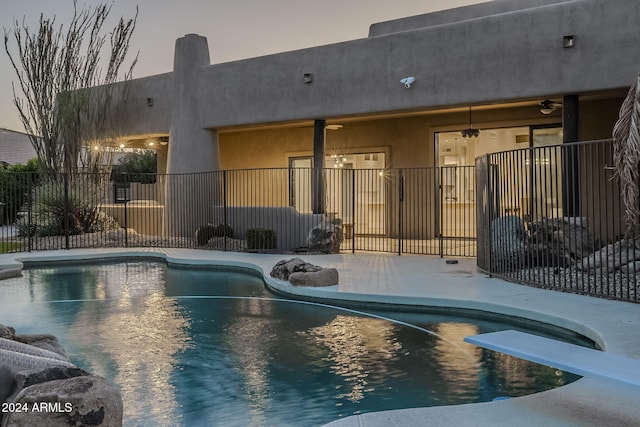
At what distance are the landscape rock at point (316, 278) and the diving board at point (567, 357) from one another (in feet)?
15.6

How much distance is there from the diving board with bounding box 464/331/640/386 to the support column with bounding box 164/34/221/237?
1363 cm

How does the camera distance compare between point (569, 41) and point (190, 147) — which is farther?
point (190, 147)

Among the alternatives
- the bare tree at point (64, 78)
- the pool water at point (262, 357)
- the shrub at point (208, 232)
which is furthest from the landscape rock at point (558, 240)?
the bare tree at point (64, 78)

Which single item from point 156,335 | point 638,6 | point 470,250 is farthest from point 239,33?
point 156,335

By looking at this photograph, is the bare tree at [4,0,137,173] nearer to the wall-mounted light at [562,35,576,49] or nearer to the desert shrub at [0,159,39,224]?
the desert shrub at [0,159,39,224]

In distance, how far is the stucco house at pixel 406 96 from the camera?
37.8 ft

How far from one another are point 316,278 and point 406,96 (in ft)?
19.9

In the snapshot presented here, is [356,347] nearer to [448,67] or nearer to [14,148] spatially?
[448,67]

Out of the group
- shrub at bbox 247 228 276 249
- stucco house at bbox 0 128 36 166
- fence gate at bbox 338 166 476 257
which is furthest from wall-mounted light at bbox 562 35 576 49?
stucco house at bbox 0 128 36 166

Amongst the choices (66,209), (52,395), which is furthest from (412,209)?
(52,395)

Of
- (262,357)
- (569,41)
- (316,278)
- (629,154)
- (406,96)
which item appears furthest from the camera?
(406,96)

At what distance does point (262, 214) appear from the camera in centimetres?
1611

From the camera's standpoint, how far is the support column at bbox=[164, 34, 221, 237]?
57.3 ft

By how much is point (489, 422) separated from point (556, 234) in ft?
22.1
